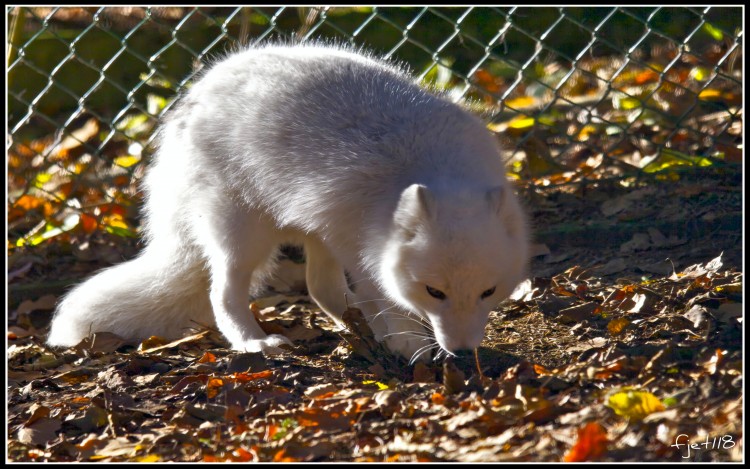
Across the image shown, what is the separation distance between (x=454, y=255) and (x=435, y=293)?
19cm

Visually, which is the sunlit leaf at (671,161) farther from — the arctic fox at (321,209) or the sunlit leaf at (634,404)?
the sunlit leaf at (634,404)

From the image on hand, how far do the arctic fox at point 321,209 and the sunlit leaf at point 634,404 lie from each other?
688 millimetres

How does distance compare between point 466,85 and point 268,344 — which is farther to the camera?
point 466,85

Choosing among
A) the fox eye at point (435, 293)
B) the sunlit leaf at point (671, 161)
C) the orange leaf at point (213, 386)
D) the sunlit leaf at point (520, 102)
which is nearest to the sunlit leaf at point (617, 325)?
the fox eye at point (435, 293)

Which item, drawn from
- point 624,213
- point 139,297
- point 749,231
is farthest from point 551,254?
point 139,297

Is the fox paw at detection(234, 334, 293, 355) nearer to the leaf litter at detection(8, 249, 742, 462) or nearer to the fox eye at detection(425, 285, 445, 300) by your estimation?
the leaf litter at detection(8, 249, 742, 462)

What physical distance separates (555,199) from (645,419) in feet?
8.70

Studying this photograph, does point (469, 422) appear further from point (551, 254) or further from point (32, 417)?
point (551, 254)

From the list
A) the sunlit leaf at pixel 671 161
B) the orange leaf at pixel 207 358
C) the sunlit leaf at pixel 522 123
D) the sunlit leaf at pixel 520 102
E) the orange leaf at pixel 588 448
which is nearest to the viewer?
the orange leaf at pixel 588 448

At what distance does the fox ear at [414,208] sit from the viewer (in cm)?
293

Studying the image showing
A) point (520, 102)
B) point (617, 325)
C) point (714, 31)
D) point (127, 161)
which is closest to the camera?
point (617, 325)

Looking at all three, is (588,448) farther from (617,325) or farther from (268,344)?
(268,344)

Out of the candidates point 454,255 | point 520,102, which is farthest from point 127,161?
point 454,255

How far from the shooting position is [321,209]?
3.38 meters
